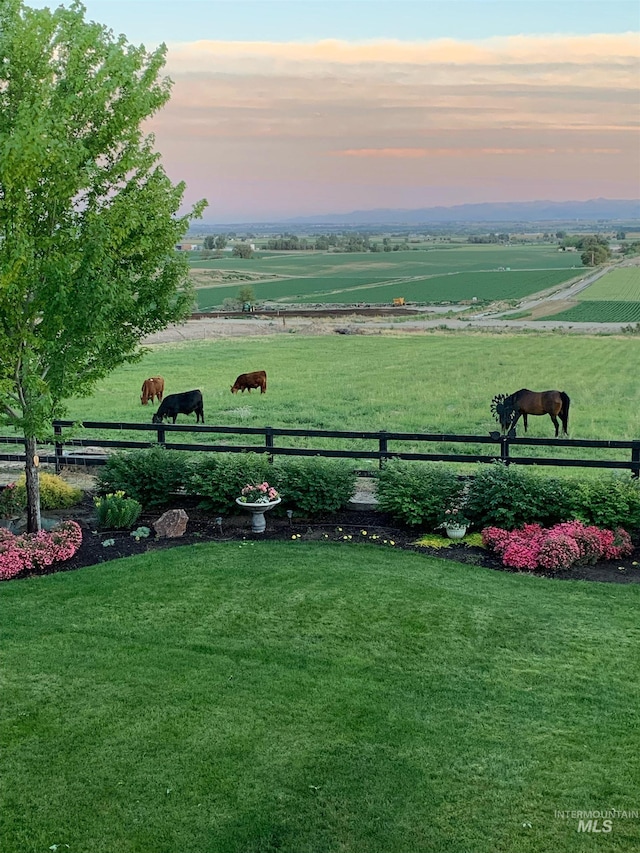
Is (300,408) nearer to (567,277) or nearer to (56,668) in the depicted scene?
(56,668)

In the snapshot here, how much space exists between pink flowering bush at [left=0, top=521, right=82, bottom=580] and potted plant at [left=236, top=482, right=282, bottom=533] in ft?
7.65

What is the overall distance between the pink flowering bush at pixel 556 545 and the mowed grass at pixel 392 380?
28.9 feet

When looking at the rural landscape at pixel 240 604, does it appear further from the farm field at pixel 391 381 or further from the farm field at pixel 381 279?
the farm field at pixel 381 279

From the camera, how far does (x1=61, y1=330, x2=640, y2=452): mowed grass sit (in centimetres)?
2352

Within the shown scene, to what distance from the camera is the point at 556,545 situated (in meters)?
10.2

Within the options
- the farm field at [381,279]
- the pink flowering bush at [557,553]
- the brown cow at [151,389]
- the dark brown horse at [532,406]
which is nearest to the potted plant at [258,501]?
the pink flowering bush at [557,553]

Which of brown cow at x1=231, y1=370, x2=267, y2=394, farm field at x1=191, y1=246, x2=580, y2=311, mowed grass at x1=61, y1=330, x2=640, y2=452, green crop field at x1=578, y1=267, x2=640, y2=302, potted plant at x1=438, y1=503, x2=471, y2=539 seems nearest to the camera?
potted plant at x1=438, y1=503, x2=471, y2=539

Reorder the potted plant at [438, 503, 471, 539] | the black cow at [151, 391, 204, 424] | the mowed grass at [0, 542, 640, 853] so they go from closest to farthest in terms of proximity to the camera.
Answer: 1. the mowed grass at [0, 542, 640, 853]
2. the potted plant at [438, 503, 471, 539]
3. the black cow at [151, 391, 204, 424]

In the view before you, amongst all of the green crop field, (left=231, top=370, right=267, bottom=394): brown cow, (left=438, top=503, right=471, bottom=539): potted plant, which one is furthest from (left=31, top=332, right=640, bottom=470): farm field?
the green crop field

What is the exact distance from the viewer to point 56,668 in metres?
7.48

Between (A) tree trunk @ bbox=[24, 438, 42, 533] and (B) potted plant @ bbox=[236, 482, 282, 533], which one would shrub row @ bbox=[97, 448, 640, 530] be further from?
(A) tree trunk @ bbox=[24, 438, 42, 533]

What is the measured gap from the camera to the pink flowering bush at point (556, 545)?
10125mm

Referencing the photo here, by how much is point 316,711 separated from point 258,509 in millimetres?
5140

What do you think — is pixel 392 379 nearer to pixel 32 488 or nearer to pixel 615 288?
pixel 32 488
